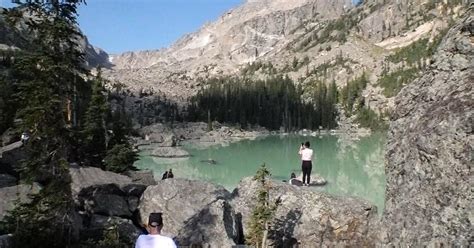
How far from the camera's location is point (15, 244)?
10.3m

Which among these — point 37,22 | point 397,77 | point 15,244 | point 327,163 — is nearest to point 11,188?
point 15,244

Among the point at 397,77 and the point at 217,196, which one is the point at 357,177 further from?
the point at 397,77

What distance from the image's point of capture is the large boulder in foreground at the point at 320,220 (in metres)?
15.5

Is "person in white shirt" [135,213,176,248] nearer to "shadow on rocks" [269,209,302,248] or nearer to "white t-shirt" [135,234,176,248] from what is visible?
"white t-shirt" [135,234,176,248]

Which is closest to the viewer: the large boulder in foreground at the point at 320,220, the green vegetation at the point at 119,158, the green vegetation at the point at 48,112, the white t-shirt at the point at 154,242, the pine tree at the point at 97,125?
the white t-shirt at the point at 154,242

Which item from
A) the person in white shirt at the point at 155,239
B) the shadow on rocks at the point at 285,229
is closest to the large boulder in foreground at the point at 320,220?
the shadow on rocks at the point at 285,229

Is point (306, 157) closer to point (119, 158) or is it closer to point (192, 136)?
point (119, 158)

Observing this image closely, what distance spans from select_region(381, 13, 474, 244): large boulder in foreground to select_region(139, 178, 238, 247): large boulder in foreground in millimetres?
7991

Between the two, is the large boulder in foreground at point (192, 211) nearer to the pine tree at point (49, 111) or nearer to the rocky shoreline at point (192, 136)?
the pine tree at point (49, 111)

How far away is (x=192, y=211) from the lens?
1567 centimetres

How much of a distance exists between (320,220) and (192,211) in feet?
14.1

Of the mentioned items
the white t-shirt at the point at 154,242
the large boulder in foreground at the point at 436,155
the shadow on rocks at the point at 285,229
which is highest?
the large boulder in foreground at the point at 436,155

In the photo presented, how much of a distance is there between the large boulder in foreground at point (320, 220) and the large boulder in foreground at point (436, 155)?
26.5 ft

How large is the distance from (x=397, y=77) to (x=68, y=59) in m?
198
